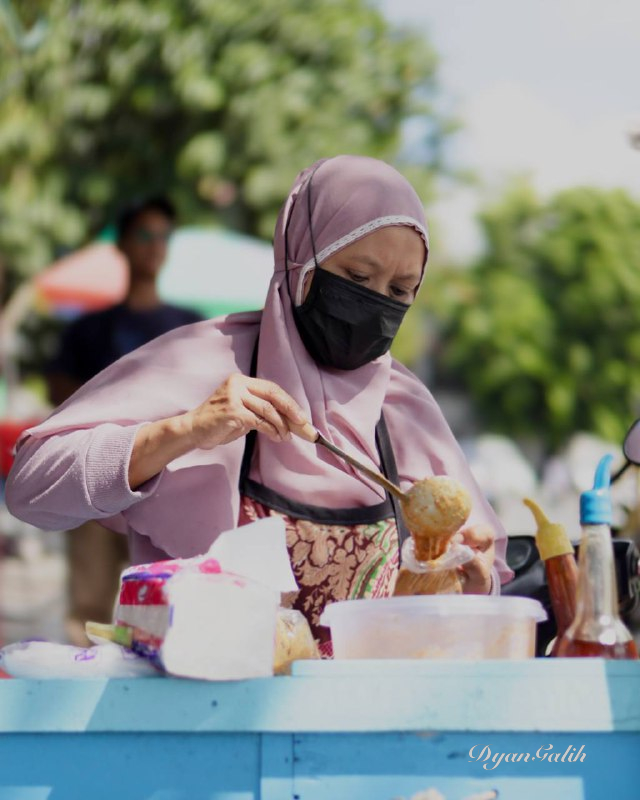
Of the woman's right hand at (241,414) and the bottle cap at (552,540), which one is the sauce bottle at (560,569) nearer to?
the bottle cap at (552,540)

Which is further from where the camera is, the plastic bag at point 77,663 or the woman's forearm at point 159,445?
the woman's forearm at point 159,445

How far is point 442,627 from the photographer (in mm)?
1520

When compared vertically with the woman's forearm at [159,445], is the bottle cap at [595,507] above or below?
below

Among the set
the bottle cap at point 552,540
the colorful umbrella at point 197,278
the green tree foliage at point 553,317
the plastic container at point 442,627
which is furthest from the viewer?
the green tree foliage at point 553,317

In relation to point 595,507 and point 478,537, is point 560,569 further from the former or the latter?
point 595,507

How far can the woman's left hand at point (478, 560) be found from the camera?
1.90 meters

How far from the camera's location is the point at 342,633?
1586mm

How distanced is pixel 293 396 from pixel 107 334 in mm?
2789

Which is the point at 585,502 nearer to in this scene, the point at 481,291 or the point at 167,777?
the point at 167,777

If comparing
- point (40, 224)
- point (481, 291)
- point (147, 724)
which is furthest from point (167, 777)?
point (481, 291)

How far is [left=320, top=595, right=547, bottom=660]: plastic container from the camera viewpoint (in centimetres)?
152

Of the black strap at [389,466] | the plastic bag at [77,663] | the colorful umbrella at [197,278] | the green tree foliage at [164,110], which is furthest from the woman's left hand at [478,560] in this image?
the green tree foliage at [164,110]

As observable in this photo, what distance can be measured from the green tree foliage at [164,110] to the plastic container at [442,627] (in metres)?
12.7

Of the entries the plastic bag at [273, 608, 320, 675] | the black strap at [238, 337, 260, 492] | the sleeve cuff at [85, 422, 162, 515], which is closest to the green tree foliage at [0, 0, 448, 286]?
the black strap at [238, 337, 260, 492]
